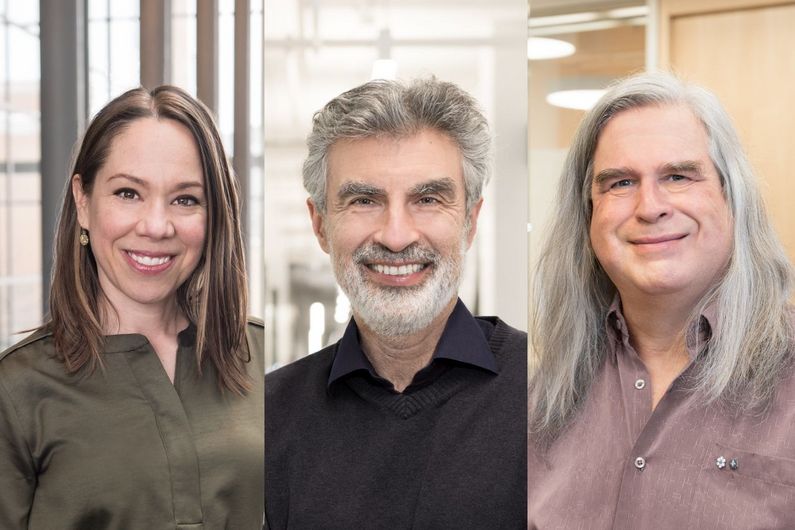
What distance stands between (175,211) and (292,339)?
0.32m

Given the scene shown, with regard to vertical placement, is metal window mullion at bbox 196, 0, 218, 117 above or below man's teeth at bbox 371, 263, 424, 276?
above

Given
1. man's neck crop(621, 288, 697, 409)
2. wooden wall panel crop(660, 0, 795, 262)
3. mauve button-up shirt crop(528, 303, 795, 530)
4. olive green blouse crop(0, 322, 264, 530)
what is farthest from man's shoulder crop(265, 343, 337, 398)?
wooden wall panel crop(660, 0, 795, 262)

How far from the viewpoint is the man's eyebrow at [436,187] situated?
1.14 m

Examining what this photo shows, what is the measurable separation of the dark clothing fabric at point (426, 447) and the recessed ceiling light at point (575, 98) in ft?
1.12

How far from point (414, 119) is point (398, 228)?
0.16 m

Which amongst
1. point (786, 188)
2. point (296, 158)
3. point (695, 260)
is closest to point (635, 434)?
point (695, 260)

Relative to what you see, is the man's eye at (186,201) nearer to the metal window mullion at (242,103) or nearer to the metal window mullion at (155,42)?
the metal window mullion at (242,103)

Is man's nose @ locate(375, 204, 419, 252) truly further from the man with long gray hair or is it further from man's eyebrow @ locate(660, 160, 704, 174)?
man's eyebrow @ locate(660, 160, 704, 174)

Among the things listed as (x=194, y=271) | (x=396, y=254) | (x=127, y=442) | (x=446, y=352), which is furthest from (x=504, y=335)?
(x=127, y=442)

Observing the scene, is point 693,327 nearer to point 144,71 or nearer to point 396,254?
point 396,254

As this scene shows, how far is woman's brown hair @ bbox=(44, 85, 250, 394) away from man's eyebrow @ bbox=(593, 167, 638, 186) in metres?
0.63

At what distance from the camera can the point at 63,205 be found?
1.40m

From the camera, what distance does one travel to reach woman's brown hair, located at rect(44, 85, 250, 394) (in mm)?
1396

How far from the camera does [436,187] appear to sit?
45.0 inches
